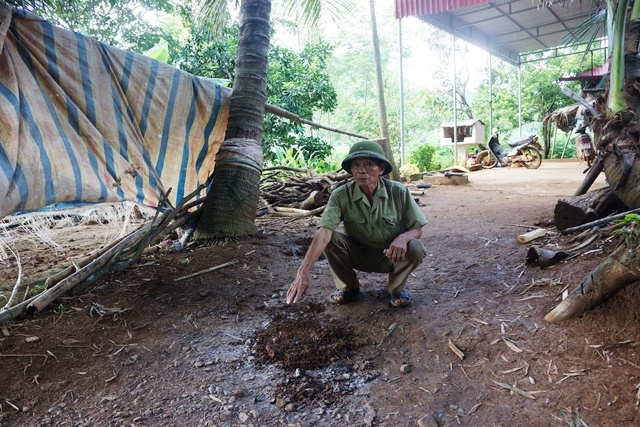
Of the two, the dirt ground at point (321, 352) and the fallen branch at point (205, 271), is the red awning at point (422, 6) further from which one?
the fallen branch at point (205, 271)

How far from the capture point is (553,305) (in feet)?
7.49

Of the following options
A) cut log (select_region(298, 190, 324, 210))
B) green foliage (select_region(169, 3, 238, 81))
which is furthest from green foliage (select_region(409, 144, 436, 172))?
cut log (select_region(298, 190, 324, 210))

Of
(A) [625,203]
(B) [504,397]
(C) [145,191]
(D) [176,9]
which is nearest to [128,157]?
(C) [145,191]

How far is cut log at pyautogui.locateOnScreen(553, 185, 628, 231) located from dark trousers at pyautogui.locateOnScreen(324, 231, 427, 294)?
62.3 inches

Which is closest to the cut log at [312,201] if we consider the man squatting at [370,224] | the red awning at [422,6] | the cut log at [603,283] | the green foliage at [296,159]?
the man squatting at [370,224]

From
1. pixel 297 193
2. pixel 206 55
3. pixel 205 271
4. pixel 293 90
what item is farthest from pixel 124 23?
pixel 205 271

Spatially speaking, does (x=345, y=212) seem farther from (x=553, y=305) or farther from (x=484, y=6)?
(x=484, y=6)

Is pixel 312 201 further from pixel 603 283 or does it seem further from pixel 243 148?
pixel 603 283

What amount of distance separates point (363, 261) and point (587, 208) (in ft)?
6.60

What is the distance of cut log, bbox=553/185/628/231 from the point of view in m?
3.27

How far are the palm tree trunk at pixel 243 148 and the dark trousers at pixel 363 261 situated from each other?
4.21 ft

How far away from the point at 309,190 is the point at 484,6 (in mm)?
8928

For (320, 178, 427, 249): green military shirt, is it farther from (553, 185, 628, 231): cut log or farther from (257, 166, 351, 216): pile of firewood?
(257, 166, 351, 216): pile of firewood

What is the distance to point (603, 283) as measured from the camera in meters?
1.99
